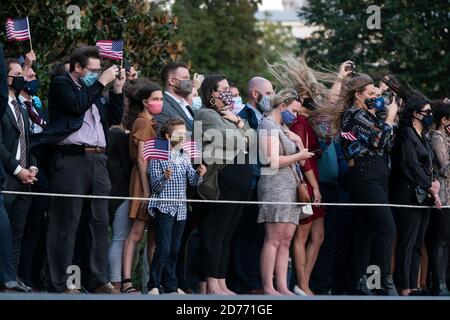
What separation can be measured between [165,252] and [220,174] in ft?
3.37

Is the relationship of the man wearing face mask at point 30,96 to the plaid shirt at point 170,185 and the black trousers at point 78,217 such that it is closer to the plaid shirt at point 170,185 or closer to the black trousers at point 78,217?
the black trousers at point 78,217

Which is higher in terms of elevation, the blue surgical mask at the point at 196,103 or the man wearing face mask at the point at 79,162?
the blue surgical mask at the point at 196,103

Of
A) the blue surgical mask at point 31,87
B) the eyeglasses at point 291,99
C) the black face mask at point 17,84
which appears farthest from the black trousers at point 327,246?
the black face mask at point 17,84

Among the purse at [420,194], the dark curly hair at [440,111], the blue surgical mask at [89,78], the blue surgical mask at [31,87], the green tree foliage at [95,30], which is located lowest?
the purse at [420,194]

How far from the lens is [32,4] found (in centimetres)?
1655

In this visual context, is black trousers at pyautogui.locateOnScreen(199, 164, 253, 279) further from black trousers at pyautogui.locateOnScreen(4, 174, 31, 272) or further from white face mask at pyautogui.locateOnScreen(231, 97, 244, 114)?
black trousers at pyautogui.locateOnScreen(4, 174, 31, 272)

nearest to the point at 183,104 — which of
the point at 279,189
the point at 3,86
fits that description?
the point at 279,189

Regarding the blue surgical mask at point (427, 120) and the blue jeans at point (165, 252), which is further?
the blue surgical mask at point (427, 120)

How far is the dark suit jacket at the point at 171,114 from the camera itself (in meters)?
12.6

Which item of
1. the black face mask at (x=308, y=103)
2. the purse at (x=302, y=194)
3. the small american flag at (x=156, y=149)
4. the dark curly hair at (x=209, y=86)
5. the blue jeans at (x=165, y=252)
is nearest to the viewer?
A: the blue jeans at (x=165, y=252)

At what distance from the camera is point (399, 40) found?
100 ft

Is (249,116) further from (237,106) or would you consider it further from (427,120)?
(427,120)
